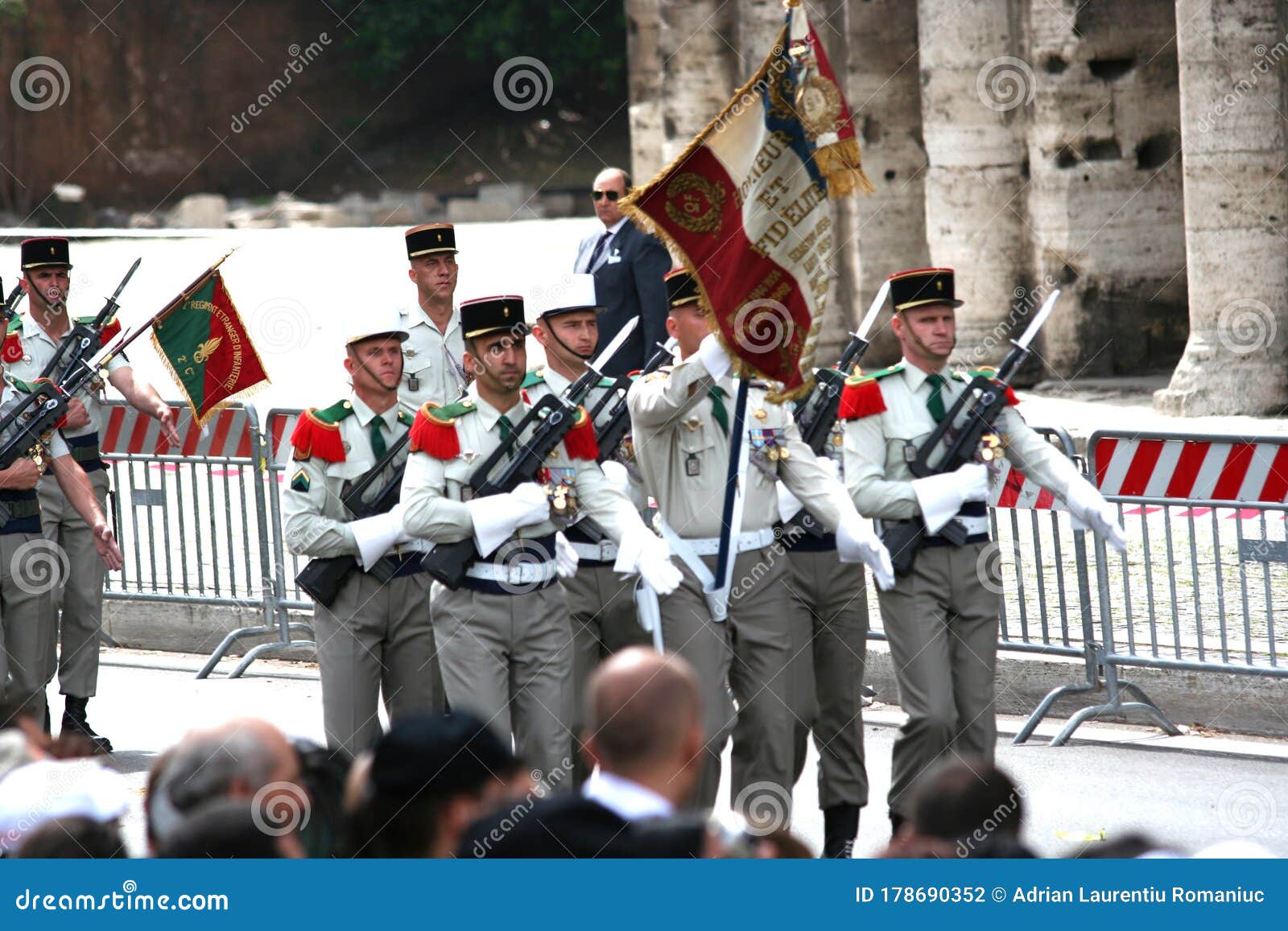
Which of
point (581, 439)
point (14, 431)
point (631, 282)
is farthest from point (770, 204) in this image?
point (631, 282)

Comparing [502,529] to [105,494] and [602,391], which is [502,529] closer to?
[602,391]

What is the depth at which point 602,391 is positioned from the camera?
770 cm

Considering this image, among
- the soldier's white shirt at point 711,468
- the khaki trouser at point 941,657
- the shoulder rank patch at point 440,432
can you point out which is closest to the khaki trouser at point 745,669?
the soldier's white shirt at point 711,468

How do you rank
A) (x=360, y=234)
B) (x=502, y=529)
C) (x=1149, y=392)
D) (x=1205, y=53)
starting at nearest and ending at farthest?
(x=502, y=529), (x=1205, y=53), (x=1149, y=392), (x=360, y=234)

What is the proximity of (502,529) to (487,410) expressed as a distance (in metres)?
0.48

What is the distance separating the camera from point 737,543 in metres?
6.80

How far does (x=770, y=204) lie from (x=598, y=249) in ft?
14.4

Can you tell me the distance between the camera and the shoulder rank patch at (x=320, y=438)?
7.20m

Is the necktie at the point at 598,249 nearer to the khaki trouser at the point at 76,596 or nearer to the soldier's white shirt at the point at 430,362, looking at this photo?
the soldier's white shirt at the point at 430,362

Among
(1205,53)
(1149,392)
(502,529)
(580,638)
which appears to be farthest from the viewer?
(1149,392)

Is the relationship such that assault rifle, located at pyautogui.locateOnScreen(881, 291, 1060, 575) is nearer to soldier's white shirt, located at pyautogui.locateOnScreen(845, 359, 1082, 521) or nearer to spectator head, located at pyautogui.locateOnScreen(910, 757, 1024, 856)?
soldier's white shirt, located at pyautogui.locateOnScreen(845, 359, 1082, 521)

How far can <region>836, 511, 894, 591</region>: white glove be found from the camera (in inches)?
262

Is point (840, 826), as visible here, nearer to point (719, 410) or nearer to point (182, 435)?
point (719, 410)

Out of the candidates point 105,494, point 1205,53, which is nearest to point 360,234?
point 1205,53
